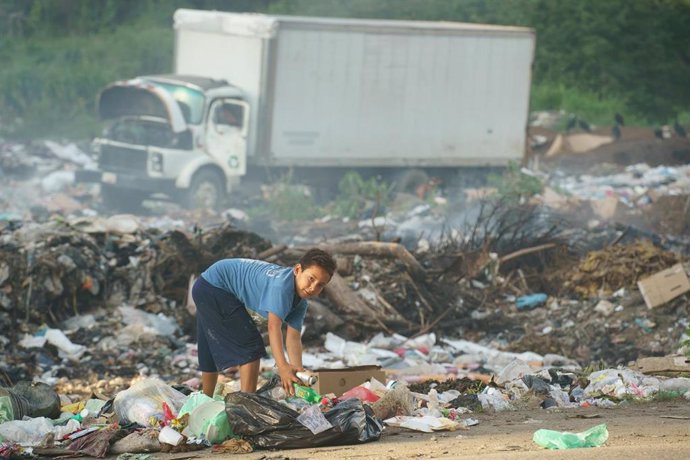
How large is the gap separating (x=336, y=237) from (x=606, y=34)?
50.0 feet

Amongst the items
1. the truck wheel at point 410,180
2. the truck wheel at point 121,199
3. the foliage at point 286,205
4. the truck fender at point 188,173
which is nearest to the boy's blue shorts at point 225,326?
the truck fender at point 188,173

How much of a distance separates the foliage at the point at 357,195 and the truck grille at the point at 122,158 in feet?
10.4

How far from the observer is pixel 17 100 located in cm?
2686

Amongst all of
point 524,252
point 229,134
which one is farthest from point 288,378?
point 229,134

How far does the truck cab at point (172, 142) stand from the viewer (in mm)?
20375

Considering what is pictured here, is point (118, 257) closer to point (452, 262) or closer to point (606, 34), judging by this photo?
point (452, 262)

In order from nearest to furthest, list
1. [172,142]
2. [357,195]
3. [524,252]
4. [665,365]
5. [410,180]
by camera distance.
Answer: [665,365]
[524,252]
[172,142]
[357,195]
[410,180]

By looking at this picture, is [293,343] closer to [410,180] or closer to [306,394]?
[306,394]

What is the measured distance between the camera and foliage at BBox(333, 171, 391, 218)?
21016mm

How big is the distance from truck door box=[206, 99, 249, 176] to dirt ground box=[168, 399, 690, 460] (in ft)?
42.9

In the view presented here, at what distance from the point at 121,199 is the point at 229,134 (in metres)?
2.03

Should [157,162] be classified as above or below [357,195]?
above

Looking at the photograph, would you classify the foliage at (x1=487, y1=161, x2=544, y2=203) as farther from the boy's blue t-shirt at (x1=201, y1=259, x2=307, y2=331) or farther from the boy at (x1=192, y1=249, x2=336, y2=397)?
the boy's blue t-shirt at (x1=201, y1=259, x2=307, y2=331)

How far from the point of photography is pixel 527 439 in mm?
6906
